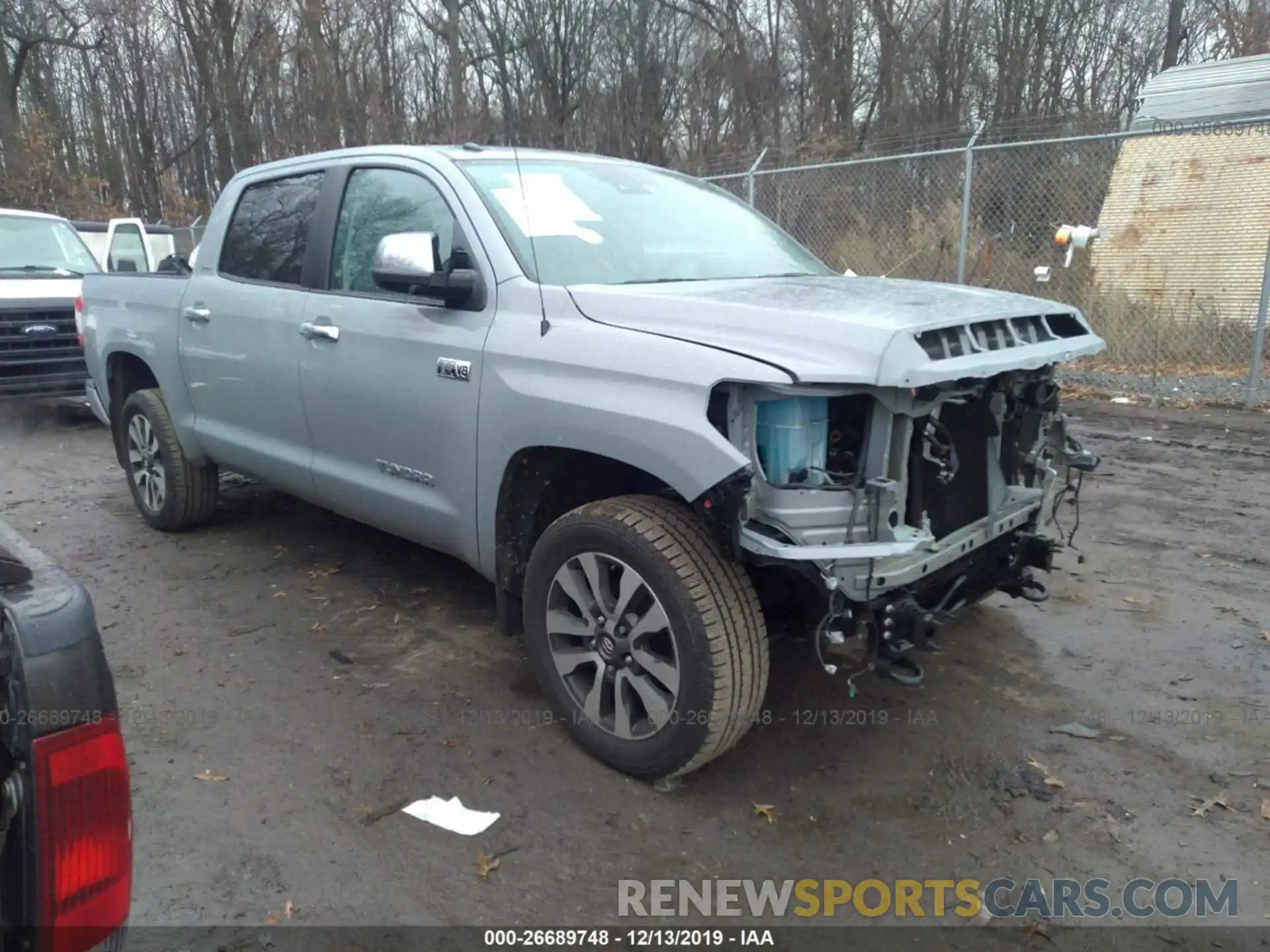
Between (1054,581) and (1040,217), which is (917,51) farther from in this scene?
(1054,581)

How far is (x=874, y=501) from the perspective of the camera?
8.56 feet

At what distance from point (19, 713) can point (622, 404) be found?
174cm

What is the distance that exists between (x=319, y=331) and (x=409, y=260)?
0.86m

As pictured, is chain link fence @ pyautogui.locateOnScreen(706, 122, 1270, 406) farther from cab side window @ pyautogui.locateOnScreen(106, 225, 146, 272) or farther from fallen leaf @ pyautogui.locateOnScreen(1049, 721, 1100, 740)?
cab side window @ pyautogui.locateOnScreen(106, 225, 146, 272)

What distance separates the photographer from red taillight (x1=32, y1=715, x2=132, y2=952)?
1.38 m

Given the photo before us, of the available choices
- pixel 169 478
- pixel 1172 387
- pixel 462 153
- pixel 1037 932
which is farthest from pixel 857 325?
pixel 1172 387

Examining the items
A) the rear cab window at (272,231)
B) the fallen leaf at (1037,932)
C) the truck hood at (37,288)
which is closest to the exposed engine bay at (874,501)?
the fallen leaf at (1037,932)

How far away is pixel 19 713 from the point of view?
1.36m

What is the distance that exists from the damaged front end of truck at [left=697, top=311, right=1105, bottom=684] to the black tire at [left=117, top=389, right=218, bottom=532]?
3.55 m

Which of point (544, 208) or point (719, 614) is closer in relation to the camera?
point (719, 614)

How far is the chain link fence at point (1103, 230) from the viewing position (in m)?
9.09

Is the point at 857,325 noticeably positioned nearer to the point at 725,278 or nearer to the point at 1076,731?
the point at 725,278

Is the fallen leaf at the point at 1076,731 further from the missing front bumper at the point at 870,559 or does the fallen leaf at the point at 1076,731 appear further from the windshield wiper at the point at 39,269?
the windshield wiper at the point at 39,269

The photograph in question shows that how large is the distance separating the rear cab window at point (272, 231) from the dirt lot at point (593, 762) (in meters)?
1.48
